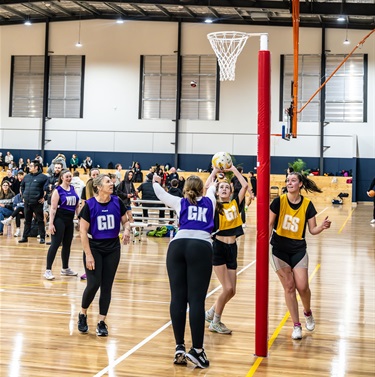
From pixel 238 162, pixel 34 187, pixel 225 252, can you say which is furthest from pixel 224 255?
pixel 238 162

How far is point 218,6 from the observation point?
2805cm

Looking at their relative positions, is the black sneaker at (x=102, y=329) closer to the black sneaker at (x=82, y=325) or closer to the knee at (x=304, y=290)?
the black sneaker at (x=82, y=325)

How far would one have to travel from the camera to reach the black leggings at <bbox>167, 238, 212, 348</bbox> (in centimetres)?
534

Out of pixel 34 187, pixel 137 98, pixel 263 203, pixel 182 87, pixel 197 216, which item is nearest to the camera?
pixel 197 216

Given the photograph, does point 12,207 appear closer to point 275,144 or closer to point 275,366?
point 275,366

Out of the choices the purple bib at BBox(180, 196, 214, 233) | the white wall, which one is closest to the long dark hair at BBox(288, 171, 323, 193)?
the purple bib at BBox(180, 196, 214, 233)

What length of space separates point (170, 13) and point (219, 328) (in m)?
Answer: 27.9

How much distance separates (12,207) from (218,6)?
1612 centimetres

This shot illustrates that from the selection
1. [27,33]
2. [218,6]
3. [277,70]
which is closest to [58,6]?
[27,33]

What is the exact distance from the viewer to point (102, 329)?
21.2 ft

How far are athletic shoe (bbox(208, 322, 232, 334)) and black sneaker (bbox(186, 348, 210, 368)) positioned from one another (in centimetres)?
122

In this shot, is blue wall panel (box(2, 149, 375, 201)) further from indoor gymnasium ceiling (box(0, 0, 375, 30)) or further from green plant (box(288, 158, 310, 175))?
indoor gymnasium ceiling (box(0, 0, 375, 30))

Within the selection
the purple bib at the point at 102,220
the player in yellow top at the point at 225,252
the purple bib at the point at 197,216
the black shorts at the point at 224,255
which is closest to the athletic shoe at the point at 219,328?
the player in yellow top at the point at 225,252

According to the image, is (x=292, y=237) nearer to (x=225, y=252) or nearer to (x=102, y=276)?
(x=225, y=252)
